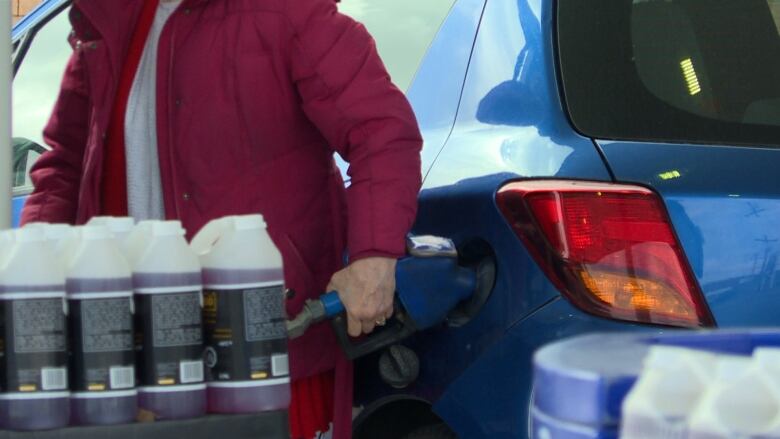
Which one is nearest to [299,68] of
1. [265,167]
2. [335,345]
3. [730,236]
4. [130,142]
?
[265,167]

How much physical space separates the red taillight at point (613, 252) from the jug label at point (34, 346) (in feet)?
3.02

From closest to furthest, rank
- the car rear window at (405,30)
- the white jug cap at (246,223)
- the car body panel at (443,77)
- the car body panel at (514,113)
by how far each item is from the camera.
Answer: the white jug cap at (246,223)
the car body panel at (514,113)
the car body panel at (443,77)
the car rear window at (405,30)

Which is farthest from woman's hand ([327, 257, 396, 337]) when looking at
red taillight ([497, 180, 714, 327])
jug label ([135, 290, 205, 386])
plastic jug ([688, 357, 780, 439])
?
plastic jug ([688, 357, 780, 439])

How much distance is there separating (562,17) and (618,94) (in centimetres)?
21

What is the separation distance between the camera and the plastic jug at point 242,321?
2.23 meters

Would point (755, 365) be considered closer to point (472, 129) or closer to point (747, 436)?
point (747, 436)

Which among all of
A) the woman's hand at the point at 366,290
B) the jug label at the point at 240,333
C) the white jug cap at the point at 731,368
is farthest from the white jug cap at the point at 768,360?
the woman's hand at the point at 366,290

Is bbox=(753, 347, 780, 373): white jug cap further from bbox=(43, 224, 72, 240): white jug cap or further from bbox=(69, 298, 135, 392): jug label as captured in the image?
bbox=(43, 224, 72, 240): white jug cap

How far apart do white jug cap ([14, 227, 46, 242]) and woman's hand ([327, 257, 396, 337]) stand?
0.69m

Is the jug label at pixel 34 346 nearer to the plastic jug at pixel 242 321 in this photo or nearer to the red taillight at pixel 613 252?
the plastic jug at pixel 242 321

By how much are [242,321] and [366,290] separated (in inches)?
19.3

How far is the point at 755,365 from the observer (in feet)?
4.14

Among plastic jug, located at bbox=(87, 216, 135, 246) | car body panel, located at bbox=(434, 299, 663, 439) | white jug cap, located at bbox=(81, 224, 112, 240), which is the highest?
white jug cap, located at bbox=(81, 224, 112, 240)

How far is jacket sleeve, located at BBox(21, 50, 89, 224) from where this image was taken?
10.6 feet
